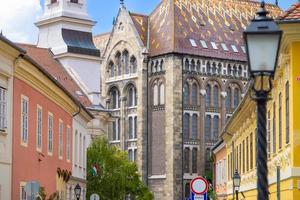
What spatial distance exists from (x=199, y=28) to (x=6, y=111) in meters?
88.3

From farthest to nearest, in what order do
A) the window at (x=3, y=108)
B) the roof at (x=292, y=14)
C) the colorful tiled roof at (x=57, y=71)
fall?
the colorful tiled roof at (x=57, y=71), the window at (x=3, y=108), the roof at (x=292, y=14)

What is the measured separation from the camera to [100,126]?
8056 centimetres

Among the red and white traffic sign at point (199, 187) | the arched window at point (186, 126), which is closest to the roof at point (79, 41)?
the arched window at point (186, 126)

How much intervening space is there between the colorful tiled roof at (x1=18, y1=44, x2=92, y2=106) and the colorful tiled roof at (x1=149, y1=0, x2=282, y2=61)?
30.7 metres

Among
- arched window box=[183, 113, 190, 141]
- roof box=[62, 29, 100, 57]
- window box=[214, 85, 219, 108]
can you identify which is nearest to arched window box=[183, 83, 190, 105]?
arched window box=[183, 113, 190, 141]

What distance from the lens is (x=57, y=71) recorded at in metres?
74.0

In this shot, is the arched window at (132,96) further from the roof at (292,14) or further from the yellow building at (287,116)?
the roof at (292,14)

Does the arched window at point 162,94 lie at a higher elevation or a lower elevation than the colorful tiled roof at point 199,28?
lower

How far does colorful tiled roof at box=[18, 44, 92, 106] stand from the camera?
7076 centimetres

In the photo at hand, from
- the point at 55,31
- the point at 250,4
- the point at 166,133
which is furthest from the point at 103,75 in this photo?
the point at 55,31

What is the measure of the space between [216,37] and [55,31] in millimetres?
34553

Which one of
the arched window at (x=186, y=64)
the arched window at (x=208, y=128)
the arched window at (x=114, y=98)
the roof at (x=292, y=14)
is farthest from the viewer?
the arched window at (x=114, y=98)

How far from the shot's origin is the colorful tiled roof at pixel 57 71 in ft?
232

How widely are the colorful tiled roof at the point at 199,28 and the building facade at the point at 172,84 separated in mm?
121
